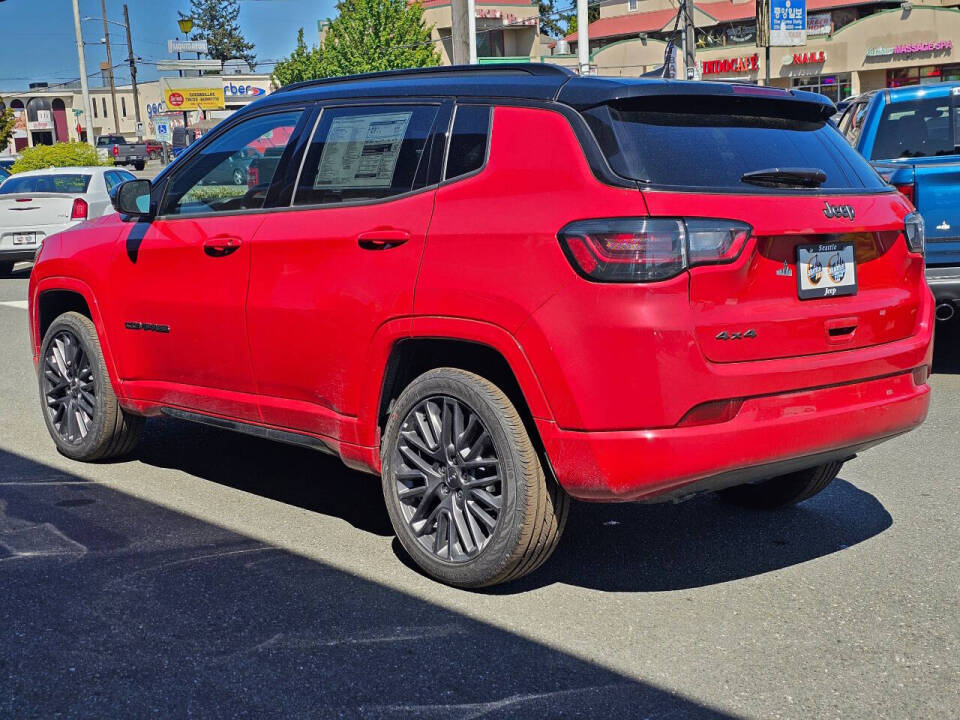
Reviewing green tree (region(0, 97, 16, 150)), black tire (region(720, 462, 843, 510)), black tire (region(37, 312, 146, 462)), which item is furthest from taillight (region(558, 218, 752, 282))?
green tree (region(0, 97, 16, 150))

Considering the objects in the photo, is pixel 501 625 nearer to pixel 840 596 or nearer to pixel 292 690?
pixel 292 690

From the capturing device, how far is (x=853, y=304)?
4.32 metres

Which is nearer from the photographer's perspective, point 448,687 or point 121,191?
point 448,687

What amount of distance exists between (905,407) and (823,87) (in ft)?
185

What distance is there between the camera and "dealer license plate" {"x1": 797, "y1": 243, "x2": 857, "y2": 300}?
4160 millimetres

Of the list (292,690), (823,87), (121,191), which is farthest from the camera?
(823,87)

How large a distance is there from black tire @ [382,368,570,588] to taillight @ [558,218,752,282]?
25.3 inches

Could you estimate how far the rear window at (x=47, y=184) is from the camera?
60.0ft

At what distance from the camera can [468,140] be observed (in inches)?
177

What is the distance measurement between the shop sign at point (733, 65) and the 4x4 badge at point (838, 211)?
57213 mm

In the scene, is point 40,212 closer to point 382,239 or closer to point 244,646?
point 382,239

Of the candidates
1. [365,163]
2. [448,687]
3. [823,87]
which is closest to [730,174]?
[365,163]

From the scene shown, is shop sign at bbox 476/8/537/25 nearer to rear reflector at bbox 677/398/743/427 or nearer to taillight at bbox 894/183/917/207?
taillight at bbox 894/183/917/207

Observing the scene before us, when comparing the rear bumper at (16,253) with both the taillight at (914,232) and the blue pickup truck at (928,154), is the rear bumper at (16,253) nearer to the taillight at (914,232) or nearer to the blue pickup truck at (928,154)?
the blue pickup truck at (928,154)
